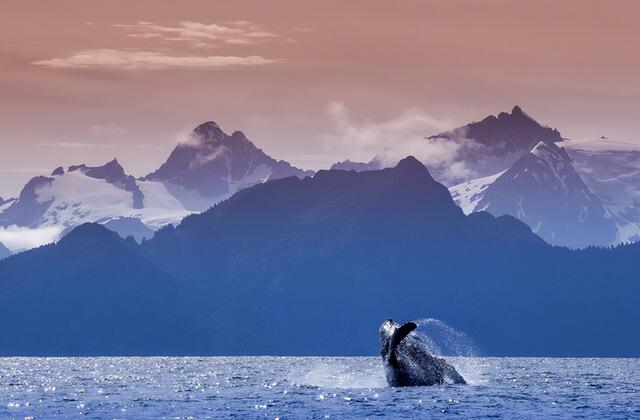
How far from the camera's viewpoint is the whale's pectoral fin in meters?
103

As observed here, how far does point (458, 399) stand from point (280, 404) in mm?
18146

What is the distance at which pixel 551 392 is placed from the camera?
149 m

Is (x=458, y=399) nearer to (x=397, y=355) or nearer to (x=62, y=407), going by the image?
(x=397, y=355)

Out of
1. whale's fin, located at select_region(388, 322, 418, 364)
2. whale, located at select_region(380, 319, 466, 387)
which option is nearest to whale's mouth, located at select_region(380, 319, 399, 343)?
whale, located at select_region(380, 319, 466, 387)

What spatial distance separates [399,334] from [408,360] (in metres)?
11.7

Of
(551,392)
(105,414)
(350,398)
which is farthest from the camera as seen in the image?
(551,392)

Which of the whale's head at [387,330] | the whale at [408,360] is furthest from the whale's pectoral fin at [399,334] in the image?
the whale's head at [387,330]

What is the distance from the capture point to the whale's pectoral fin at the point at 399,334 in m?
103

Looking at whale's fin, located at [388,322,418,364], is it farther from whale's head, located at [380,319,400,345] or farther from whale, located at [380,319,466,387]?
whale's head, located at [380,319,400,345]

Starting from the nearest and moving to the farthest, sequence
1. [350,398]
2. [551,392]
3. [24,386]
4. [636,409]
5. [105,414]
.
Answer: [105,414]
[636,409]
[350,398]
[551,392]
[24,386]

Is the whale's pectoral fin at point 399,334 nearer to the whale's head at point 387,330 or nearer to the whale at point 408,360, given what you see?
the whale at point 408,360

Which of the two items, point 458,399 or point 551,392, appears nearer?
point 458,399

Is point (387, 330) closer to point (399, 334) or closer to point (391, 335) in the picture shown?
point (391, 335)

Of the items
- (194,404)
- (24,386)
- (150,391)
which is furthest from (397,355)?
(24,386)
